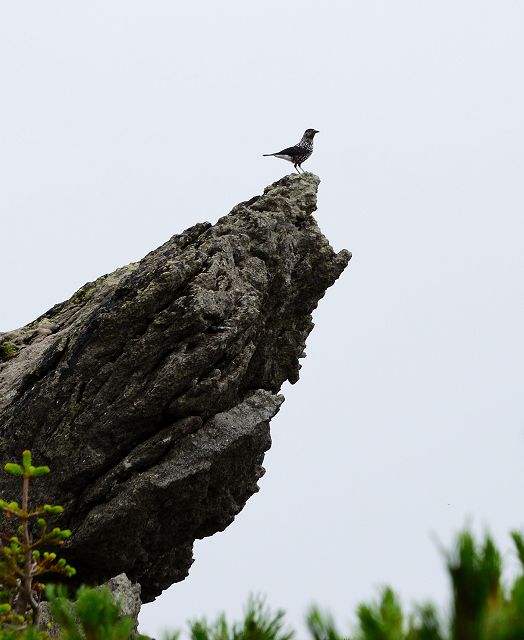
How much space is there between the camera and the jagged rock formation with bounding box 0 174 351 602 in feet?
66.0

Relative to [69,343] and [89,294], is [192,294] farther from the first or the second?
[89,294]

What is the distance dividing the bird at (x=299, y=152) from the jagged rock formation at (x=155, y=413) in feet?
18.4

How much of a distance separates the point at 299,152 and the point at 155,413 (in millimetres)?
11157

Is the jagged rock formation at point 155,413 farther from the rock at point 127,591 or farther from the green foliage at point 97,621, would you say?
the green foliage at point 97,621

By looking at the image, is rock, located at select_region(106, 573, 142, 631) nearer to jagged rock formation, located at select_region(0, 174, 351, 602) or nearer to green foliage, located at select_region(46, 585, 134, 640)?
jagged rock formation, located at select_region(0, 174, 351, 602)

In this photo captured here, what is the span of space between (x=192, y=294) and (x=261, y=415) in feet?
12.8

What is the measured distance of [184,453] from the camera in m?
20.3

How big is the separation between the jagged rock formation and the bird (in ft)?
18.4

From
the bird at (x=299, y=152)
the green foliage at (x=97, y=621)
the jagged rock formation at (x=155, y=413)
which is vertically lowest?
the green foliage at (x=97, y=621)

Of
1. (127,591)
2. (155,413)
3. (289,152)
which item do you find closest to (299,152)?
(289,152)

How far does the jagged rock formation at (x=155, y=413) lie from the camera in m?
20.1

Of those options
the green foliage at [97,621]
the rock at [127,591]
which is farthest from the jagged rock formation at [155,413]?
the green foliage at [97,621]

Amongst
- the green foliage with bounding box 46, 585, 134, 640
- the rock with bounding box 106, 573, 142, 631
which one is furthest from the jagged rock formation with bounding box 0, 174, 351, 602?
the green foliage with bounding box 46, 585, 134, 640

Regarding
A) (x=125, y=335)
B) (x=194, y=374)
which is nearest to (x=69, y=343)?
(x=125, y=335)
